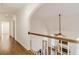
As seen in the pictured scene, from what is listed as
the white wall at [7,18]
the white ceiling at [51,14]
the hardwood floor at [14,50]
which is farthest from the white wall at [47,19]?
the white wall at [7,18]

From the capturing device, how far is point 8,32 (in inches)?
104

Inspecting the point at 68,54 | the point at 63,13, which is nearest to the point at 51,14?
the point at 63,13

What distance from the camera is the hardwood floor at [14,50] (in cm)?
238

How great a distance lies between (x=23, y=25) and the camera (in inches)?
105

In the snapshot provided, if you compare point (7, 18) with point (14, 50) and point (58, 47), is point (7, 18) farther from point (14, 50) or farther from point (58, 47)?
point (58, 47)

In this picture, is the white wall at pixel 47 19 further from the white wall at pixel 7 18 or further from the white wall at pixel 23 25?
the white wall at pixel 7 18

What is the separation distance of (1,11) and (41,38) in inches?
32.9

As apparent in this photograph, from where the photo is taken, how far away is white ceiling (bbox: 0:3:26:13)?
2337mm

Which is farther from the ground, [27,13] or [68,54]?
[27,13]

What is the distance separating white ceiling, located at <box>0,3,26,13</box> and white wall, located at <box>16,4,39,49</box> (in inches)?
3.4

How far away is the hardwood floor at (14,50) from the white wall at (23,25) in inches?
3.5

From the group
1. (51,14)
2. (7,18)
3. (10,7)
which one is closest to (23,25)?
(7,18)
